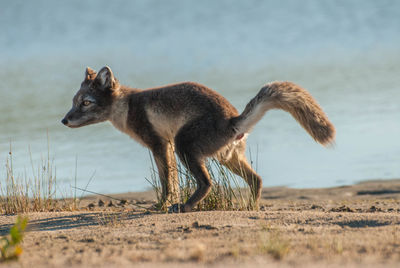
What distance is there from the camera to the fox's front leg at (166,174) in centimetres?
626

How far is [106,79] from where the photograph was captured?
681 cm

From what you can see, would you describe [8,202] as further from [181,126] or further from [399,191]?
[399,191]

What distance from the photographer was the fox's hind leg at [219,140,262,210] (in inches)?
244

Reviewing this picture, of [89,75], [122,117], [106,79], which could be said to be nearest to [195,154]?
[122,117]

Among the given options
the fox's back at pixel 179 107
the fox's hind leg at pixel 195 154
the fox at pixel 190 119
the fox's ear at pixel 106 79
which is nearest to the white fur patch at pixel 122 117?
the fox at pixel 190 119

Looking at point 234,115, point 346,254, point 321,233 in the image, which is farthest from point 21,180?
point 346,254

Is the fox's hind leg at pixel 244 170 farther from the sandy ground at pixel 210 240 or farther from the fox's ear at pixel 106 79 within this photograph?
the fox's ear at pixel 106 79

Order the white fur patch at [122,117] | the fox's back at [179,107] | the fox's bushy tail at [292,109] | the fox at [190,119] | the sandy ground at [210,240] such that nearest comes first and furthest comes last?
the sandy ground at [210,240] < the fox's bushy tail at [292,109] < the fox at [190,119] < the fox's back at [179,107] < the white fur patch at [122,117]

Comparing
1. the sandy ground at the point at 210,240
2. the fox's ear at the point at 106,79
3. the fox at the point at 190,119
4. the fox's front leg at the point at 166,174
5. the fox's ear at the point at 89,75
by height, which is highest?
the fox's ear at the point at 89,75

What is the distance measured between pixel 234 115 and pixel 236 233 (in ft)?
6.34

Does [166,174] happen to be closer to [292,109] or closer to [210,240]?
[292,109]

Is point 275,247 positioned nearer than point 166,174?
Yes

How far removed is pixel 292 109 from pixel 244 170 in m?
1.15

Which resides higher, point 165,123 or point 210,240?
point 165,123
